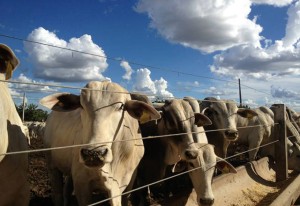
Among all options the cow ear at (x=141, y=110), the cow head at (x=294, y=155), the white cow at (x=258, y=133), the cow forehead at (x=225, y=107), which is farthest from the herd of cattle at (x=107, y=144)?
the white cow at (x=258, y=133)

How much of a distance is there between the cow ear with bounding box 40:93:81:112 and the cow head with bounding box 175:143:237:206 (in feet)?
5.48

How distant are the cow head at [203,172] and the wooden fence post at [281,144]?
3104 millimetres

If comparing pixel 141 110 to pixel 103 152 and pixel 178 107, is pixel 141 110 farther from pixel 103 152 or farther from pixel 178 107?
pixel 178 107

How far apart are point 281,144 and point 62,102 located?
5231mm

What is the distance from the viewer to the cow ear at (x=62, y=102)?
363cm

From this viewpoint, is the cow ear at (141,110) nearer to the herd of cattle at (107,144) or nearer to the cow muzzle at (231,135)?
the herd of cattle at (107,144)

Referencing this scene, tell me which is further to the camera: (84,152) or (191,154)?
(191,154)

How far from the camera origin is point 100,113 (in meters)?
3.46

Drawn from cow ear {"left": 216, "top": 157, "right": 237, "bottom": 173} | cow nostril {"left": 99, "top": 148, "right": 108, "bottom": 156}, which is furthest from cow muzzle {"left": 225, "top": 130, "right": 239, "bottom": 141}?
cow nostril {"left": 99, "top": 148, "right": 108, "bottom": 156}

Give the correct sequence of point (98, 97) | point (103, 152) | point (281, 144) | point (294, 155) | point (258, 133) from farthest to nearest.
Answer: point (258, 133) < point (294, 155) < point (281, 144) < point (98, 97) < point (103, 152)

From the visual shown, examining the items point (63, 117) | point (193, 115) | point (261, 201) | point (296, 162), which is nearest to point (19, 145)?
point (63, 117)

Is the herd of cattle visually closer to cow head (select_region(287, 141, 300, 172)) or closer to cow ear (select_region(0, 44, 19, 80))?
cow ear (select_region(0, 44, 19, 80))

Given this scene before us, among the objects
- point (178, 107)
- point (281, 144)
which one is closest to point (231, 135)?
point (281, 144)

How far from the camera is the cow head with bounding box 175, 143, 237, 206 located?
448 cm
